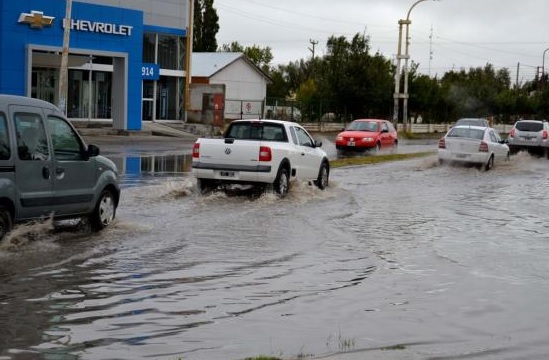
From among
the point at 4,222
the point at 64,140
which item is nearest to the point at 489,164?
the point at 64,140

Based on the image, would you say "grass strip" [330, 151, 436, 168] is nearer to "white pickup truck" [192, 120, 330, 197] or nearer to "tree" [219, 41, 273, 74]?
"white pickup truck" [192, 120, 330, 197]

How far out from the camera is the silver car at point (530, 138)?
3719 cm

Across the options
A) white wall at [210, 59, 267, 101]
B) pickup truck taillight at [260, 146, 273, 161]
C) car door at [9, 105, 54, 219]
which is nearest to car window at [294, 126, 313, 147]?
pickup truck taillight at [260, 146, 273, 161]

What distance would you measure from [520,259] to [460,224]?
3.62 metres

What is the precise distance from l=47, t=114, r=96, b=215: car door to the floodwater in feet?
1.55

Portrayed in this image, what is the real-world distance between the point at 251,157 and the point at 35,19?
24.5 m

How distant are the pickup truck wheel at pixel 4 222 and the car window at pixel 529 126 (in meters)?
31.6

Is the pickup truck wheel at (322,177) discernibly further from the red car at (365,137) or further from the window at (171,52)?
the window at (171,52)

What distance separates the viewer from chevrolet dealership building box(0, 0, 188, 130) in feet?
125

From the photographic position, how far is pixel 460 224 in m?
15.2

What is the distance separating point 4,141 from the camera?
9945 millimetres

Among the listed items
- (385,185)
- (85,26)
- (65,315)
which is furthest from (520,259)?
(85,26)

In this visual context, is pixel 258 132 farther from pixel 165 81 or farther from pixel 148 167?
pixel 165 81

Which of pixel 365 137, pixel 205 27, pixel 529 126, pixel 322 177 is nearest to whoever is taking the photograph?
pixel 322 177
